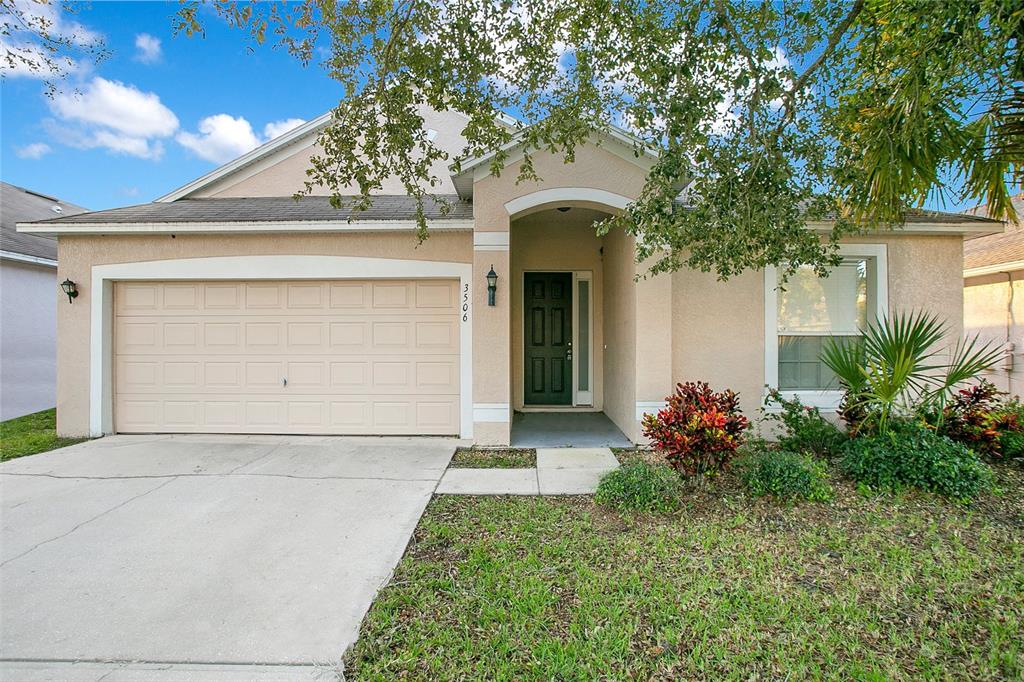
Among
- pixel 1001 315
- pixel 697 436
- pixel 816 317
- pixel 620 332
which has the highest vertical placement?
pixel 1001 315

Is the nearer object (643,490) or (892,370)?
(643,490)

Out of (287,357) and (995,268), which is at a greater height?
(995,268)

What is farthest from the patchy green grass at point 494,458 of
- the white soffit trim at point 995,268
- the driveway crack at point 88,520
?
the white soffit trim at point 995,268

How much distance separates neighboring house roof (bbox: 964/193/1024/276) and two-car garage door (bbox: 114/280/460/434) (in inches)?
458

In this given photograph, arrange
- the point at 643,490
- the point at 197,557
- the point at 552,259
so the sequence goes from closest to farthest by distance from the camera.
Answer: the point at 197,557 → the point at 643,490 → the point at 552,259

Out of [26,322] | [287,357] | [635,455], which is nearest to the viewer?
[635,455]

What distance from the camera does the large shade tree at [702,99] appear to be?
4.57 meters

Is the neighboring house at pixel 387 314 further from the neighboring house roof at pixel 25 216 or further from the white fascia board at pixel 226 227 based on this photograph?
the neighboring house roof at pixel 25 216

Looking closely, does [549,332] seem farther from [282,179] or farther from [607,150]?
[282,179]


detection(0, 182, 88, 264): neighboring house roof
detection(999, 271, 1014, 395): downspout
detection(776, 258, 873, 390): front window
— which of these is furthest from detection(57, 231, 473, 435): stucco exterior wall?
detection(999, 271, 1014, 395): downspout

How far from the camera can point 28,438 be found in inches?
280

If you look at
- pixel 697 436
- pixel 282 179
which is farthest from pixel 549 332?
pixel 282 179

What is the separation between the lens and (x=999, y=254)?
10680 millimetres

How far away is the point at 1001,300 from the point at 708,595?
12.8 m
